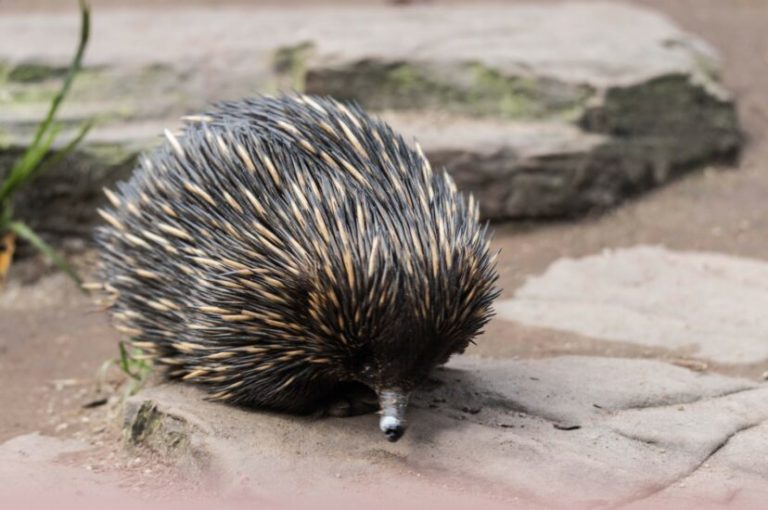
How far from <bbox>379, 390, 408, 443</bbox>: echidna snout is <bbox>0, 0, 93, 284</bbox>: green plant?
3146 millimetres

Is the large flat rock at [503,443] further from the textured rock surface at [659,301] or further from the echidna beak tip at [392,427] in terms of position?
the textured rock surface at [659,301]

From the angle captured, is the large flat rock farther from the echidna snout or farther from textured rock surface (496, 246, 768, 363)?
textured rock surface (496, 246, 768, 363)

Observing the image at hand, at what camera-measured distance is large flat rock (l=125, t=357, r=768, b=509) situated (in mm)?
4324

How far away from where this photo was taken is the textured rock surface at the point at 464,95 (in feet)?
26.2

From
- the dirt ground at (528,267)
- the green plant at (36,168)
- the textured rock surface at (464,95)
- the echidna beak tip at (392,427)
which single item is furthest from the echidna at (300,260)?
the textured rock surface at (464,95)

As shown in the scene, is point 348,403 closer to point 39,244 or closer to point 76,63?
point 39,244

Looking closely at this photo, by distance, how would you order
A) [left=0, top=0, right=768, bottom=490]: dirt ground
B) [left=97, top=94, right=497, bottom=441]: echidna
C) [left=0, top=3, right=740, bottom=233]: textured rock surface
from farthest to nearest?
[left=0, top=3, right=740, bottom=233]: textured rock surface → [left=0, top=0, right=768, bottom=490]: dirt ground → [left=97, top=94, right=497, bottom=441]: echidna

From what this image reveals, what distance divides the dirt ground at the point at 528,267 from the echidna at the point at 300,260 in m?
1.05

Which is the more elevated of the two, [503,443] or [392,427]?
[392,427]

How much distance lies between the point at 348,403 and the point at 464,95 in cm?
409

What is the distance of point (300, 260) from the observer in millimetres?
4367

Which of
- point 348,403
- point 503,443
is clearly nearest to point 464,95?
point 348,403

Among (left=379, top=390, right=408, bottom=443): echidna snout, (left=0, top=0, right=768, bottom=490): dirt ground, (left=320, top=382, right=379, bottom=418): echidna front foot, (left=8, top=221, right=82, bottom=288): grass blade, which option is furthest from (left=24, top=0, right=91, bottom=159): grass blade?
(left=379, top=390, right=408, bottom=443): echidna snout

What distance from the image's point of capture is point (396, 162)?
15.7 ft
